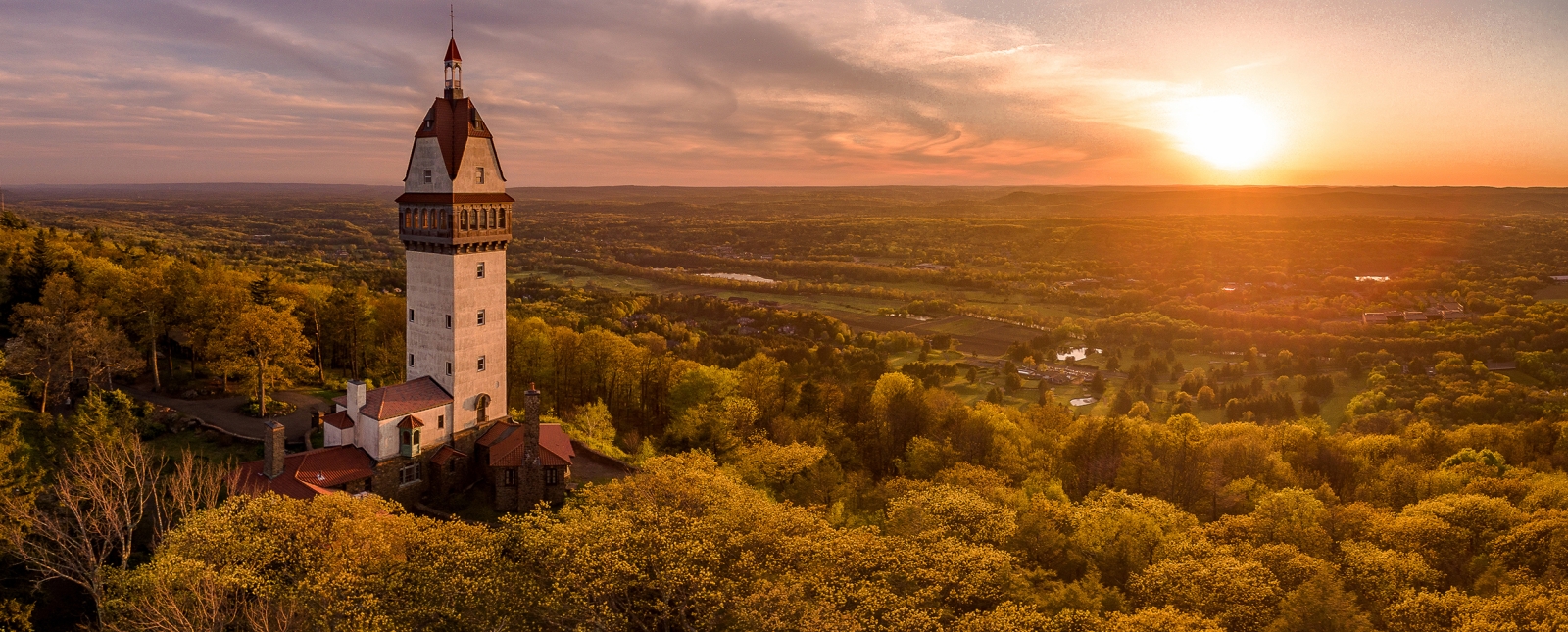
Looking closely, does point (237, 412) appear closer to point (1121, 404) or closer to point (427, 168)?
point (427, 168)

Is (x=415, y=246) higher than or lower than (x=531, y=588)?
higher

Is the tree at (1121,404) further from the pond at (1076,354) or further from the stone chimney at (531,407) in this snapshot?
the stone chimney at (531,407)

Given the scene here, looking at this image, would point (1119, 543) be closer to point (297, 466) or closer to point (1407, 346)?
point (297, 466)

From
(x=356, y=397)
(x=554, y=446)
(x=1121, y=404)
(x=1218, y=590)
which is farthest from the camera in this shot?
(x=1121, y=404)

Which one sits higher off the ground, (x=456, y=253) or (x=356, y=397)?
(x=456, y=253)

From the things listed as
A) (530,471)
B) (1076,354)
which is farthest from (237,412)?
(1076,354)

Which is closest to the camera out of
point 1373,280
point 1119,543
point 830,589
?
point 830,589

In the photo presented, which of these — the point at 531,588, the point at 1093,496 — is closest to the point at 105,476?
the point at 531,588
